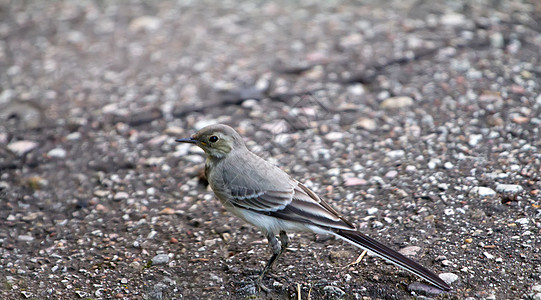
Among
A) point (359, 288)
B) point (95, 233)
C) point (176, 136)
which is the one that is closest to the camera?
point (359, 288)

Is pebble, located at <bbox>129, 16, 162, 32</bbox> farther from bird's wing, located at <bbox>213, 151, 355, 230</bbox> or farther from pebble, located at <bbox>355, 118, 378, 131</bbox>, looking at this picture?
bird's wing, located at <bbox>213, 151, 355, 230</bbox>

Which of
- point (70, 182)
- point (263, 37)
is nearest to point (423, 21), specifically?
point (263, 37)

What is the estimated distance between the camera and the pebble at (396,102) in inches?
254

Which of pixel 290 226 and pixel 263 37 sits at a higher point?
pixel 290 226

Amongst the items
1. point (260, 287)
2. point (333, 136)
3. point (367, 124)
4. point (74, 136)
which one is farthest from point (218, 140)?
point (74, 136)

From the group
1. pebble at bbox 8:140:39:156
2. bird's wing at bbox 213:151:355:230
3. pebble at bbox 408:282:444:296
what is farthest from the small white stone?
pebble at bbox 408:282:444:296

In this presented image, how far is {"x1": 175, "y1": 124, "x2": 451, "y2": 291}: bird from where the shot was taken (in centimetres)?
412

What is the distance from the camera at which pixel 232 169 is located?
4520 mm

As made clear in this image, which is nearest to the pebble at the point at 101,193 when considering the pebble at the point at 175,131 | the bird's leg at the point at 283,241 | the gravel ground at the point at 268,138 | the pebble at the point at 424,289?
the gravel ground at the point at 268,138

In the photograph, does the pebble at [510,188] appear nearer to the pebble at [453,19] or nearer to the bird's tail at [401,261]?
the bird's tail at [401,261]

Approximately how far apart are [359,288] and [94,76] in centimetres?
494

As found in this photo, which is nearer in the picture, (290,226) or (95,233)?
(290,226)

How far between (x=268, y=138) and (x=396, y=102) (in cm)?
158

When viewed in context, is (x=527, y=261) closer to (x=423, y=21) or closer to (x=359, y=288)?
(x=359, y=288)
